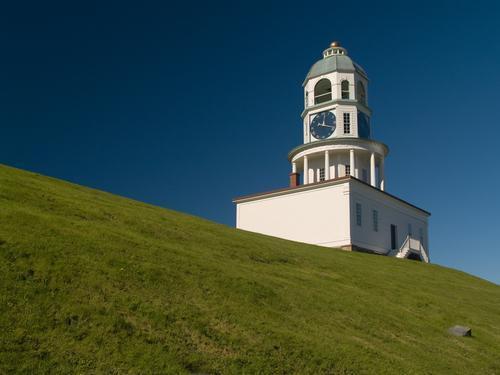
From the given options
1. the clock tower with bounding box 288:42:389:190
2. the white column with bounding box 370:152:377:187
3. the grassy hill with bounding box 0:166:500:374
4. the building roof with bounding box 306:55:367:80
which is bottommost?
the grassy hill with bounding box 0:166:500:374

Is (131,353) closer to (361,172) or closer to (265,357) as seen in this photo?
(265,357)

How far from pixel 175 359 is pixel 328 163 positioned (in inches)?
1582

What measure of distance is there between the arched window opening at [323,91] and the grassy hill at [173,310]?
34.3 metres

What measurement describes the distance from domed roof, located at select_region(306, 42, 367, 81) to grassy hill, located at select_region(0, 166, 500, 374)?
115ft

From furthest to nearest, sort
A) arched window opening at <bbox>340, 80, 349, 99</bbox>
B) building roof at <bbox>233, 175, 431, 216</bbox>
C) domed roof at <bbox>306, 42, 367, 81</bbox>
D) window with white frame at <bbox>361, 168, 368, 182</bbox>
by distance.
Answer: domed roof at <bbox>306, 42, 367, 81</bbox>, arched window opening at <bbox>340, 80, 349, 99</bbox>, window with white frame at <bbox>361, 168, 368, 182</bbox>, building roof at <bbox>233, 175, 431, 216</bbox>

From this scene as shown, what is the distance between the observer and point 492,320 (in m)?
20.6

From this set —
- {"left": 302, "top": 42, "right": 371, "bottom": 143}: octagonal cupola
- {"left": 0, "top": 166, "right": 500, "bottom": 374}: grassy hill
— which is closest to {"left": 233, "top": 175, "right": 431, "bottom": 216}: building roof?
{"left": 302, "top": 42, "right": 371, "bottom": 143}: octagonal cupola

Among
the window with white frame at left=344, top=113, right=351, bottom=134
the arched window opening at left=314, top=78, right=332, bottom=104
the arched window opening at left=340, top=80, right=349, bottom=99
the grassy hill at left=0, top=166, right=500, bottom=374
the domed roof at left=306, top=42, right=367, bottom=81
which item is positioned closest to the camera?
the grassy hill at left=0, top=166, right=500, bottom=374

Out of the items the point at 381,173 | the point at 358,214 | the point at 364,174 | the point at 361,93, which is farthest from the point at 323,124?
the point at 358,214

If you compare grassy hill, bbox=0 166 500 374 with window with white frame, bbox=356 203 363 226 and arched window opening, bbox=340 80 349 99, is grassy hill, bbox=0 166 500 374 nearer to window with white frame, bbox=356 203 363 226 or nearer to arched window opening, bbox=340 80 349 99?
window with white frame, bbox=356 203 363 226

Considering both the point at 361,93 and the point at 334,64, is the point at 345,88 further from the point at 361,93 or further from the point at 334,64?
the point at 334,64

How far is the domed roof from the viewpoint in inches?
1986

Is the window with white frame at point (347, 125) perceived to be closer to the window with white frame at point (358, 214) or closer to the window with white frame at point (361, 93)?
the window with white frame at point (361, 93)

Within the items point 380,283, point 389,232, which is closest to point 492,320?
point 380,283
